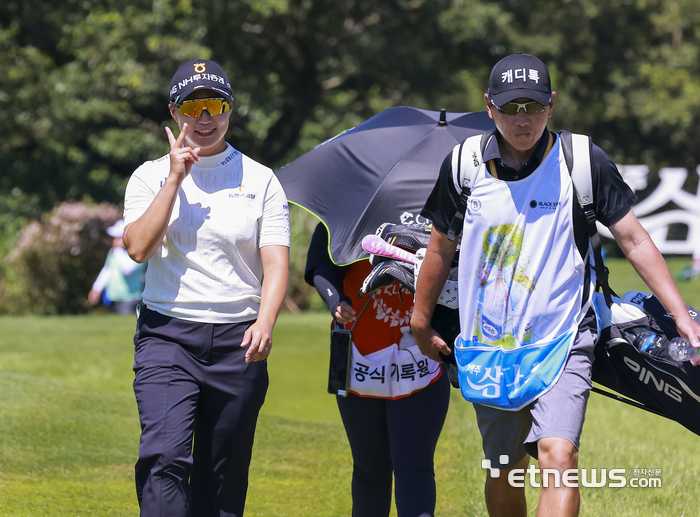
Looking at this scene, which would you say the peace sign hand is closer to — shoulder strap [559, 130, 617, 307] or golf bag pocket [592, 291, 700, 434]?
shoulder strap [559, 130, 617, 307]

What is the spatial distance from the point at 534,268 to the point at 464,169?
48cm

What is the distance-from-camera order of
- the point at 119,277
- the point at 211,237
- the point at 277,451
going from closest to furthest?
the point at 211,237
the point at 277,451
the point at 119,277

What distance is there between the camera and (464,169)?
11.7 feet

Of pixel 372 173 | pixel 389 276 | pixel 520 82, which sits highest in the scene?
pixel 520 82

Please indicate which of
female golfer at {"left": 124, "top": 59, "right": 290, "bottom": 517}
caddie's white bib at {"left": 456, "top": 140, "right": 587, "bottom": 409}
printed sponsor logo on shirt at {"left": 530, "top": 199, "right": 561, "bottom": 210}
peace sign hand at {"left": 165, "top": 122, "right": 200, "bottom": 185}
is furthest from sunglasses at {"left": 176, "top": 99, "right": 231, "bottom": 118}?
printed sponsor logo on shirt at {"left": 530, "top": 199, "right": 561, "bottom": 210}

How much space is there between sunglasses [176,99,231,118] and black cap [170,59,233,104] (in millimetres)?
30

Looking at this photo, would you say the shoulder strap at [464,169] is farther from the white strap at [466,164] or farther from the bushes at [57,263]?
the bushes at [57,263]

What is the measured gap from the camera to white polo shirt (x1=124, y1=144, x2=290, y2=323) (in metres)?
3.65

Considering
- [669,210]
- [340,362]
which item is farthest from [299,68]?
[340,362]

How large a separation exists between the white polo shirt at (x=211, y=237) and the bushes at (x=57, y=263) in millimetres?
14520

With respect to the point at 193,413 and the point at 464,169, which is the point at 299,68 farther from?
the point at 193,413

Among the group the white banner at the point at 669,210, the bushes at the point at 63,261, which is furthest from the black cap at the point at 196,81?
the white banner at the point at 669,210

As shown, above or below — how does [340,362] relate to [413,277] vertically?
below

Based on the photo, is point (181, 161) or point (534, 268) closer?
point (534, 268)
